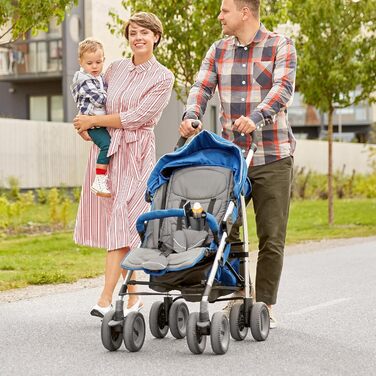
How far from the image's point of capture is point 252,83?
7.61 metres

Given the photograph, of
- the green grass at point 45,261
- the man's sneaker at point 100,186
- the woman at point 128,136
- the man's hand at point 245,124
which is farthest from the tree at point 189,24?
the man's hand at point 245,124

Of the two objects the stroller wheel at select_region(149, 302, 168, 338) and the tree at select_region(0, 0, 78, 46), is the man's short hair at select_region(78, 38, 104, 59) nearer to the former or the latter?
the stroller wheel at select_region(149, 302, 168, 338)

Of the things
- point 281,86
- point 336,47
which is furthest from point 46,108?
point 281,86

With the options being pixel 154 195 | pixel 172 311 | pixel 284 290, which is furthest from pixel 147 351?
pixel 284 290

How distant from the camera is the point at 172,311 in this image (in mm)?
7082

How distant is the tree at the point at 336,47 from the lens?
20.3 meters

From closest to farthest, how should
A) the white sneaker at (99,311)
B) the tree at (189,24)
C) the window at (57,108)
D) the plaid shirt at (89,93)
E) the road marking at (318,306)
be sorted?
1. the white sneaker at (99,311)
2. the plaid shirt at (89,93)
3. the road marking at (318,306)
4. the tree at (189,24)
5. the window at (57,108)

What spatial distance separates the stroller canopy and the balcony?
29490mm

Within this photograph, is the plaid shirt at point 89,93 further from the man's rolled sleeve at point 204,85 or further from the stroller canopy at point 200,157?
the stroller canopy at point 200,157

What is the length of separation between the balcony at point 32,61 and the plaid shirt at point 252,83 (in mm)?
28883

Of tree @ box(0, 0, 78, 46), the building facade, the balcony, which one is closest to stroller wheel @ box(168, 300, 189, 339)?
tree @ box(0, 0, 78, 46)

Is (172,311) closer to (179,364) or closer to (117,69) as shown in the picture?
(179,364)

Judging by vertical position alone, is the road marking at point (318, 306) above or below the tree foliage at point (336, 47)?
below

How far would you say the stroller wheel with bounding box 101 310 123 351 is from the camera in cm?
648
